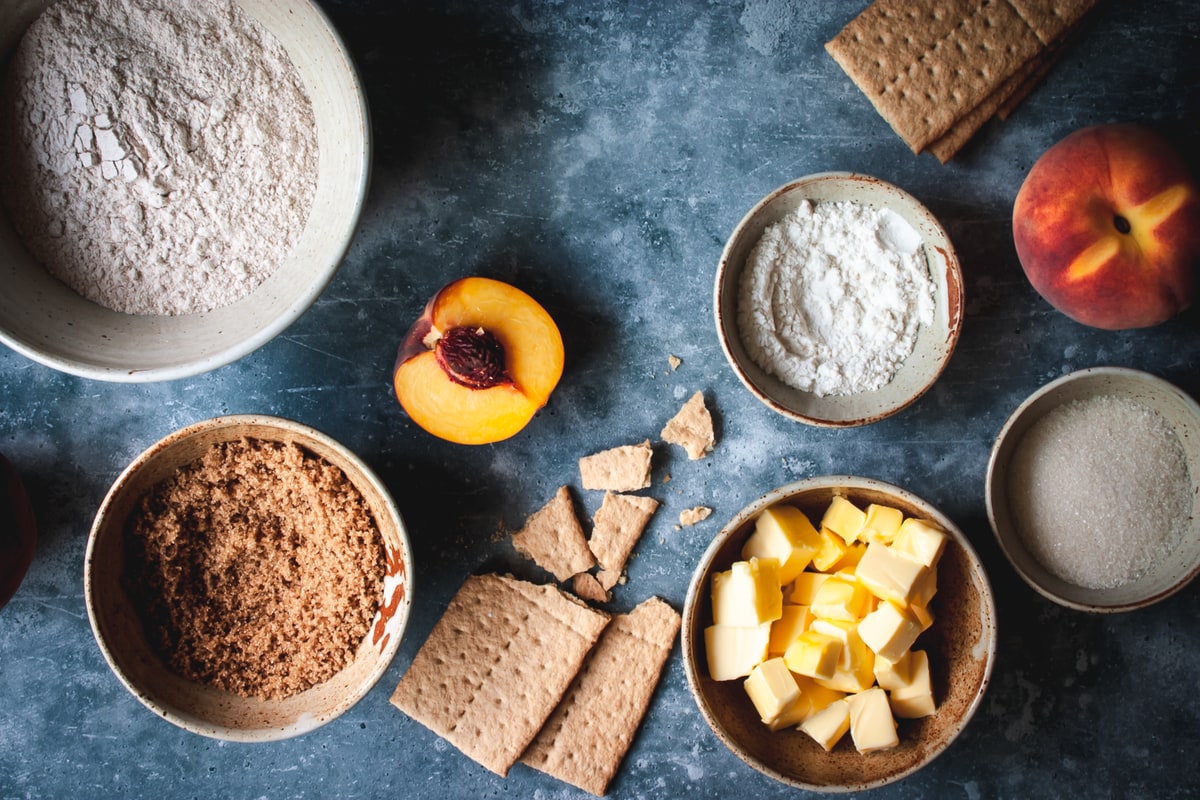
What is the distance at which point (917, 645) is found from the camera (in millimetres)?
1540

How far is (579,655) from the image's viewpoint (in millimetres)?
1532

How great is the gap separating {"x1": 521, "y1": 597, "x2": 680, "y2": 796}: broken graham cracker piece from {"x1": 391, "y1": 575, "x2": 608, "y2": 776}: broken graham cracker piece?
0.05 metres

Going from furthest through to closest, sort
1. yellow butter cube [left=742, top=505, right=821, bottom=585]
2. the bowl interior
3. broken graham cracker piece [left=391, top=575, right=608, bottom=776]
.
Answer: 1. broken graham cracker piece [left=391, top=575, right=608, bottom=776]
2. yellow butter cube [left=742, top=505, right=821, bottom=585]
3. the bowl interior

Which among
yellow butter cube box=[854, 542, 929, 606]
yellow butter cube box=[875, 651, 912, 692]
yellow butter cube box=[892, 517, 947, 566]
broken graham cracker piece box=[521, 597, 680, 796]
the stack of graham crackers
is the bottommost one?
broken graham cracker piece box=[521, 597, 680, 796]

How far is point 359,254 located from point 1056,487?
54.7 inches

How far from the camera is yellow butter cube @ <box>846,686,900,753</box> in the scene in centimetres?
142

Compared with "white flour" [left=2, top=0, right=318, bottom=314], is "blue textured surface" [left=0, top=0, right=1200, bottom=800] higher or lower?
lower

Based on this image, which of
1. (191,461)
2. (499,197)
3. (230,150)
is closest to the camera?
(230,150)

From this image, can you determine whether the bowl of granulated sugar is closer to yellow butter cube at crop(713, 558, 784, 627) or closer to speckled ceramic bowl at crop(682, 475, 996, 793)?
speckled ceramic bowl at crop(682, 475, 996, 793)

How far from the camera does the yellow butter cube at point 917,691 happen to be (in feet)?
4.72

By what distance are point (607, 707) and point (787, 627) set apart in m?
0.38

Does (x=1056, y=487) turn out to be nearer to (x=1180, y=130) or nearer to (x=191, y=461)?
(x=1180, y=130)

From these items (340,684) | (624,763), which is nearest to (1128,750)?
(624,763)

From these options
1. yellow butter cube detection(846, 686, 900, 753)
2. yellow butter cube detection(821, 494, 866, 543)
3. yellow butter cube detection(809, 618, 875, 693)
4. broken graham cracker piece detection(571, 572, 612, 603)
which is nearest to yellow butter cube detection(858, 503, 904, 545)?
yellow butter cube detection(821, 494, 866, 543)
